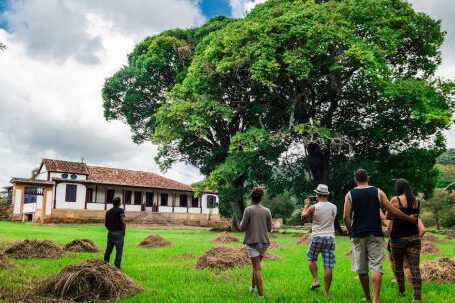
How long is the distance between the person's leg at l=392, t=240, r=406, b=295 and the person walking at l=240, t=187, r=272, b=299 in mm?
2326

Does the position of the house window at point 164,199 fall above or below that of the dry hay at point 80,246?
above

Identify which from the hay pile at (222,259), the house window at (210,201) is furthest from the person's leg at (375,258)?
the house window at (210,201)

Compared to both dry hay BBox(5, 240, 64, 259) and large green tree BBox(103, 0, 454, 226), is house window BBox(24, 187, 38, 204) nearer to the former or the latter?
large green tree BBox(103, 0, 454, 226)

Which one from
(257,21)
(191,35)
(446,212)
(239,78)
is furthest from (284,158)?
(446,212)

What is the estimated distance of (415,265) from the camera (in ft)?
24.8

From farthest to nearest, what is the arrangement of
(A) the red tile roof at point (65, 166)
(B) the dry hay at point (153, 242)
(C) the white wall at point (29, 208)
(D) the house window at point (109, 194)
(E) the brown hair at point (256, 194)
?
(D) the house window at point (109, 194)
(A) the red tile roof at point (65, 166)
(C) the white wall at point (29, 208)
(B) the dry hay at point (153, 242)
(E) the brown hair at point (256, 194)

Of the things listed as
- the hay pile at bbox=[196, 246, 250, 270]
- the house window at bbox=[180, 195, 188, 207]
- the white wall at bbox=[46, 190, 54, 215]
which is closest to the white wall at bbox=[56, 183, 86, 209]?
the white wall at bbox=[46, 190, 54, 215]

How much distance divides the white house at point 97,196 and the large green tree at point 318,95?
52.1 ft

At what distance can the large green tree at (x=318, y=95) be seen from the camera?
25.3 metres

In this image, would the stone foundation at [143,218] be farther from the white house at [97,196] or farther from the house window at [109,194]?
the house window at [109,194]

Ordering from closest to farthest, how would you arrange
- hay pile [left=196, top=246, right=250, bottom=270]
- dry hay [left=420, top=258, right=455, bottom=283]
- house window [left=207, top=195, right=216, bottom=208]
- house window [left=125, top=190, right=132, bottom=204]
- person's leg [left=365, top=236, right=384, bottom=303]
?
person's leg [left=365, top=236, right=384, bottom=303] → dry hay [left=420, top=258, right=455, bottom=283] → hay pile [left=196, top=246, right=250, bottom=270] → house window [left=125, top=190, right=132, bottom=204] → house window [left=207, top=195, right=216, bottom=208]

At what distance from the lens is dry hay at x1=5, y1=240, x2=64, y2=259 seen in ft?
41.7

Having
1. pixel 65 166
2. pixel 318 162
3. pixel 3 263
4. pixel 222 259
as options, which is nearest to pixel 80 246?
pixel 3 263

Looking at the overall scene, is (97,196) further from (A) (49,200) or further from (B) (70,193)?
(A) (49,200)
